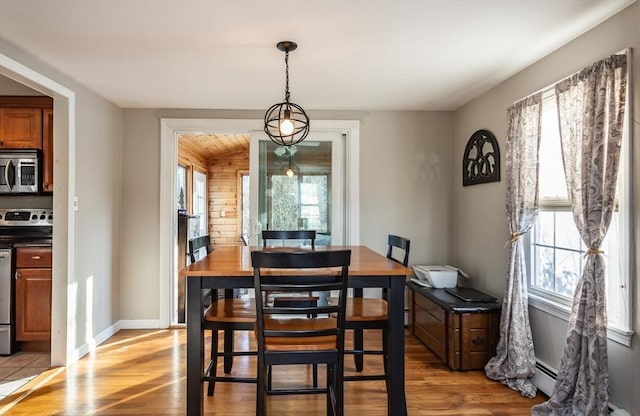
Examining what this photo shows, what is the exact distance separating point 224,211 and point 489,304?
212 inches

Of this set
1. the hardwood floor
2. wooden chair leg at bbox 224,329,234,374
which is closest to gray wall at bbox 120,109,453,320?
the hardwood floor

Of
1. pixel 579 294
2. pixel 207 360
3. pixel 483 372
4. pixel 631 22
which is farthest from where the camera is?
pixel 207 360

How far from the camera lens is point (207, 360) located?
340cm

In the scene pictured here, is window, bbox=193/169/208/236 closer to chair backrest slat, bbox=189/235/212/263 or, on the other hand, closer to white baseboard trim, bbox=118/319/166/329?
white baseboard trim, bbox=118/319/166/329

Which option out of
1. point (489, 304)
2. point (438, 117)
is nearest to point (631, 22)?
point (489, 304)

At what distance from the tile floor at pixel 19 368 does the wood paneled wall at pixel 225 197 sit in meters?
4.12

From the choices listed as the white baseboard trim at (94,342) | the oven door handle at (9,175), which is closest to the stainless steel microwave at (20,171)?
the oven door handle at (9,175)

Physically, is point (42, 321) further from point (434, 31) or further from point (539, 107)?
point (539, 107)

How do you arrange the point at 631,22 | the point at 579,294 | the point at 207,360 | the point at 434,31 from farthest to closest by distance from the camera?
the point at 207,360 < the point at 434,31 < the point at 579,294 < the point at 631,22

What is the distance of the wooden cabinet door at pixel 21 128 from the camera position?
11.6ft

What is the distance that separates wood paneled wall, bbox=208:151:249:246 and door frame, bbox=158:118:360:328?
127 inches

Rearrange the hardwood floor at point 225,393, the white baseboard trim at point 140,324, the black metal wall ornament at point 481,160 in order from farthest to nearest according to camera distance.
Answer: the white baseboard trim at point 140,324 → the black metal wall ornament at point 481,160 → the hardwood floor at point 225,393

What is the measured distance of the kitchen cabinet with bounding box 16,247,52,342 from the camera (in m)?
3.42

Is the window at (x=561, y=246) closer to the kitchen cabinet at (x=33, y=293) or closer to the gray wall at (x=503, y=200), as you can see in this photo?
the gray wall at (x=503, y=200)
